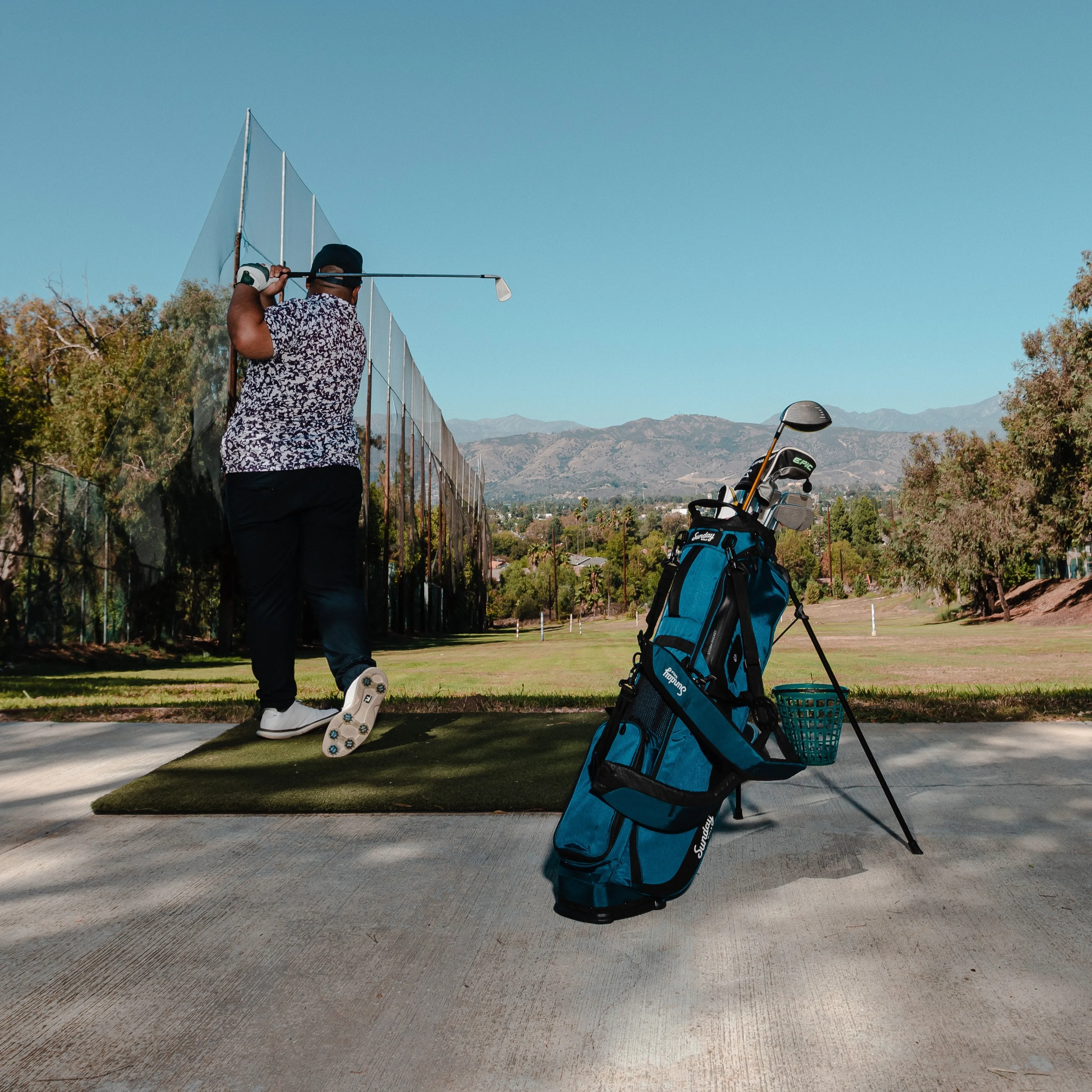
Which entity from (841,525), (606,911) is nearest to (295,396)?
(606,911)

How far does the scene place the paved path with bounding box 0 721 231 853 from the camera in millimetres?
3549

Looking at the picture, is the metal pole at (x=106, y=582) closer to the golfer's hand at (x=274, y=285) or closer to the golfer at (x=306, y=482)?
the golfer at (x=306, y=482)

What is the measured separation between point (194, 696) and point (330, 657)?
5.09 m

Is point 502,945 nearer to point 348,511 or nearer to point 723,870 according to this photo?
point 723,870

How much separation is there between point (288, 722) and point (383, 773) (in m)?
0.76

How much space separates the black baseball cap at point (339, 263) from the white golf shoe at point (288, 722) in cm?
202

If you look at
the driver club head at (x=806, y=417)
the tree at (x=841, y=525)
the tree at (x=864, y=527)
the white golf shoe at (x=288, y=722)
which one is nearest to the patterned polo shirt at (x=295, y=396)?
the white golf shoe at (x=288, y=722)

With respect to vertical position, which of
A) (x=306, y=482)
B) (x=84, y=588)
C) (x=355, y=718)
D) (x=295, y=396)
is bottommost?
(x=355, y=718)

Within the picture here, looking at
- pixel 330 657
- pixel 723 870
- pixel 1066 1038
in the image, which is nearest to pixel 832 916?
pixel 723 870

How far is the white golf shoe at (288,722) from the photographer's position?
457 cm

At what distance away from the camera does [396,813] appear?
3.48 meters

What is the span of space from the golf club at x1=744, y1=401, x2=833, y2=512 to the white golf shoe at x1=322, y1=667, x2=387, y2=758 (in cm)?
191

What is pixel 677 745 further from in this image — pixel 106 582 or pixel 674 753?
pixel 106 582

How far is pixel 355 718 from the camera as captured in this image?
404 centimetres
